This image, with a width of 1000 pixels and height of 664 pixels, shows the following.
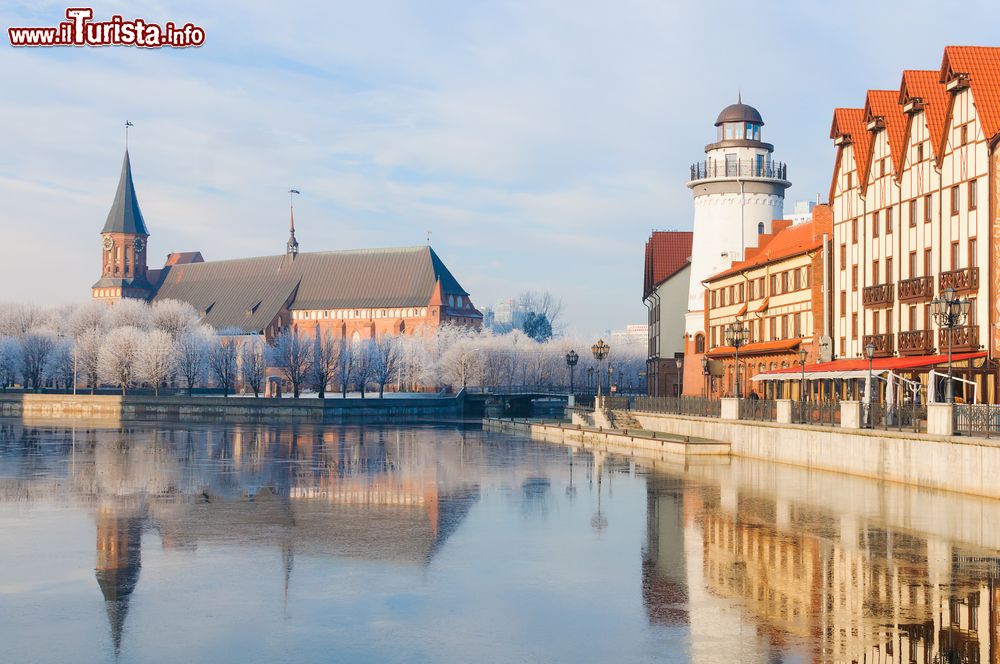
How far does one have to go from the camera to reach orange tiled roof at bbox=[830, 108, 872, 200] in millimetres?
53219

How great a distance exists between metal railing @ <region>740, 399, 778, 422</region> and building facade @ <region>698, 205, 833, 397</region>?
2.96m

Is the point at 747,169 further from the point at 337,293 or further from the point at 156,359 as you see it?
the point at 337,293

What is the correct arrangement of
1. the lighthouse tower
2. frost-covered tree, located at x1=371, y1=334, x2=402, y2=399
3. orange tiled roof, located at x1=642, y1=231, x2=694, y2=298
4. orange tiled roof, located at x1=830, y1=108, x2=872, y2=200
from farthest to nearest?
frost-covered tree, located at x1=371, y1=334, x2=402, y2=399
orange tiled roof, located at x1=642, y1=231, x2=694, y2=298
the lighthouse tower
orange tiled roof, located at x1=830, y1=108, x2=872, y2=200

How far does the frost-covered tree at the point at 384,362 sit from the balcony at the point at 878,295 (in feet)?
258

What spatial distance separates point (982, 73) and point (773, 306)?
23983 mm

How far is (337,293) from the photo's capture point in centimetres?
18688

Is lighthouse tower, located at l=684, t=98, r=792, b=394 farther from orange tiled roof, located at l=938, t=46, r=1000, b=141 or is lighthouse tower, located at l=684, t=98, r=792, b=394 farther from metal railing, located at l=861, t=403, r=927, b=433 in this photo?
metal railing, located at l=861, t=403, r=927, b=433

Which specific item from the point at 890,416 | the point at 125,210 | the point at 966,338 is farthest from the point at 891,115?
the point at 125,210

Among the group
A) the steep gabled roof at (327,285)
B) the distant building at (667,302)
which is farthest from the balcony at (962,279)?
the steep gabled roof at (327,285)

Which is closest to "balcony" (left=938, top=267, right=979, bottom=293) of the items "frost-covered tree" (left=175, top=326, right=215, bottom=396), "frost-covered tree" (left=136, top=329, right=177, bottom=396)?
"frost-covered tree" (left=136, top=329, right=177, bottom=396)

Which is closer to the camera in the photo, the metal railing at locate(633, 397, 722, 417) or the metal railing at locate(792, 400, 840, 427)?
the metal railing at locate(792, 400, 840, 427)

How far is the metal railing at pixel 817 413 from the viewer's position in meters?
40.5

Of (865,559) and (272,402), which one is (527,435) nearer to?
(272,402)

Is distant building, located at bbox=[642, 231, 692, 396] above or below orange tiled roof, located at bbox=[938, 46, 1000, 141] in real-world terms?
below
